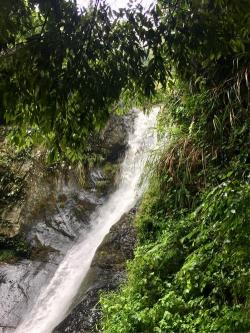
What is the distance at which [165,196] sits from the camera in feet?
22.8

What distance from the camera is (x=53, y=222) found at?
35.1ft

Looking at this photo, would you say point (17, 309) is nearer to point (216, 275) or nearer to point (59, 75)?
point (216, 275)

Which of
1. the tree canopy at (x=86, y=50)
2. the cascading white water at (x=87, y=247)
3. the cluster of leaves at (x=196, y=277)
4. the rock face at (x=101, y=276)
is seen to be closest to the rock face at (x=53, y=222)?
the rock face at (x=101, y=276)

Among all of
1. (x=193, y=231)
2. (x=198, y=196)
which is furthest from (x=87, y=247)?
(x=193, y=231)

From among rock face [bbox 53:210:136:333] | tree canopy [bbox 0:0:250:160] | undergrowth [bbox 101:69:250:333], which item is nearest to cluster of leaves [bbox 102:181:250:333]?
undergrowth [bbox 101:69:250:333]

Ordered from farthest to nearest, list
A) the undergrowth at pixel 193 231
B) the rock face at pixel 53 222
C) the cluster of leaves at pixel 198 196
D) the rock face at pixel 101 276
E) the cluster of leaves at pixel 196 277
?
the rock face at pixel 53 222 < the rock face at pixel 101 276 < the undergrowth at pixel 193 231 < the cluster of leaves at pixel 196 277 < the cluster of leaves at pixel 198 196

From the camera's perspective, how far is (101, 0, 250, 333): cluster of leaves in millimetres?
4000

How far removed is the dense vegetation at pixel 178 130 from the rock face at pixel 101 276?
700 millimetres

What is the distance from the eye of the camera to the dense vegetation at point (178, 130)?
11.8 feet

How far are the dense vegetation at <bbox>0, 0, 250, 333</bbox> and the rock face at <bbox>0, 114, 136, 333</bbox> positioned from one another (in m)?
2.12

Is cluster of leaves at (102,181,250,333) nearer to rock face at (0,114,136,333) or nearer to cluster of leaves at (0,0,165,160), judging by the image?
cluster of leaves at (0,0,165,160)

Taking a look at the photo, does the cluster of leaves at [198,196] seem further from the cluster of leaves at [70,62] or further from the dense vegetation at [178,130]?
the cluster of leaves at [70,62]

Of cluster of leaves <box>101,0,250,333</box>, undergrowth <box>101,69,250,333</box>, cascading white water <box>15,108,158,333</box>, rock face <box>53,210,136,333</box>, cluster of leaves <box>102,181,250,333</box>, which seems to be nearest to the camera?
cluster of leaves <box>101,0,250,333</box>

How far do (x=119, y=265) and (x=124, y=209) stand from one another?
2.61 m
